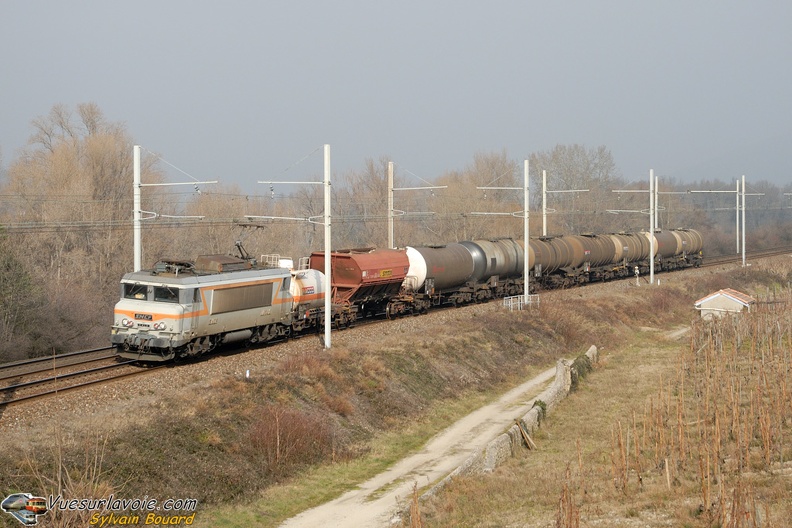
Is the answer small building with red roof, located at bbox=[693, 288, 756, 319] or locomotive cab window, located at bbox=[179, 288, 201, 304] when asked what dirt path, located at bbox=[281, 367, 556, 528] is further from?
small building with red roof, located at bbox=[693, 288, 756, 319]

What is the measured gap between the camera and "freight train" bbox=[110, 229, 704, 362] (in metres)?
26.4

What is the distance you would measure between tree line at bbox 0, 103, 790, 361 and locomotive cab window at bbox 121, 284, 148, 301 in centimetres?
289

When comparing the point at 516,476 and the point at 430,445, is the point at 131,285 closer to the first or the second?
the point at 430,445

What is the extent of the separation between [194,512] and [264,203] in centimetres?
6231

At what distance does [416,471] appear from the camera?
2180 centimetres

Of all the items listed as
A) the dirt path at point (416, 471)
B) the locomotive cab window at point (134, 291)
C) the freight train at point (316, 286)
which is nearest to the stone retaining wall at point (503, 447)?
the dirt path at point (416, 471)

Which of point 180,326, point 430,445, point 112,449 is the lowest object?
point 430,445

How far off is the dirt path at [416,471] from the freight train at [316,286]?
815 centimetres

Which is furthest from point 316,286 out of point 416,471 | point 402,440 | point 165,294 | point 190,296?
point 416,471

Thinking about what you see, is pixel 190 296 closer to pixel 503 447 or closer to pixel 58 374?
pixel 58 374

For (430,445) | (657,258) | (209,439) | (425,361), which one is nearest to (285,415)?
(209,439)

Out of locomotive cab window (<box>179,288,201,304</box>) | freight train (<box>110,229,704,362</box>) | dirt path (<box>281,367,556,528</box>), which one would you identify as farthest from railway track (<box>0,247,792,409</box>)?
dirt path (<box>281,367,556,528</box>)

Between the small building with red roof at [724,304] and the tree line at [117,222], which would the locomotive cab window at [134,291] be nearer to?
the tree line at [117,222]

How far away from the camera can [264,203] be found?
7819cm
